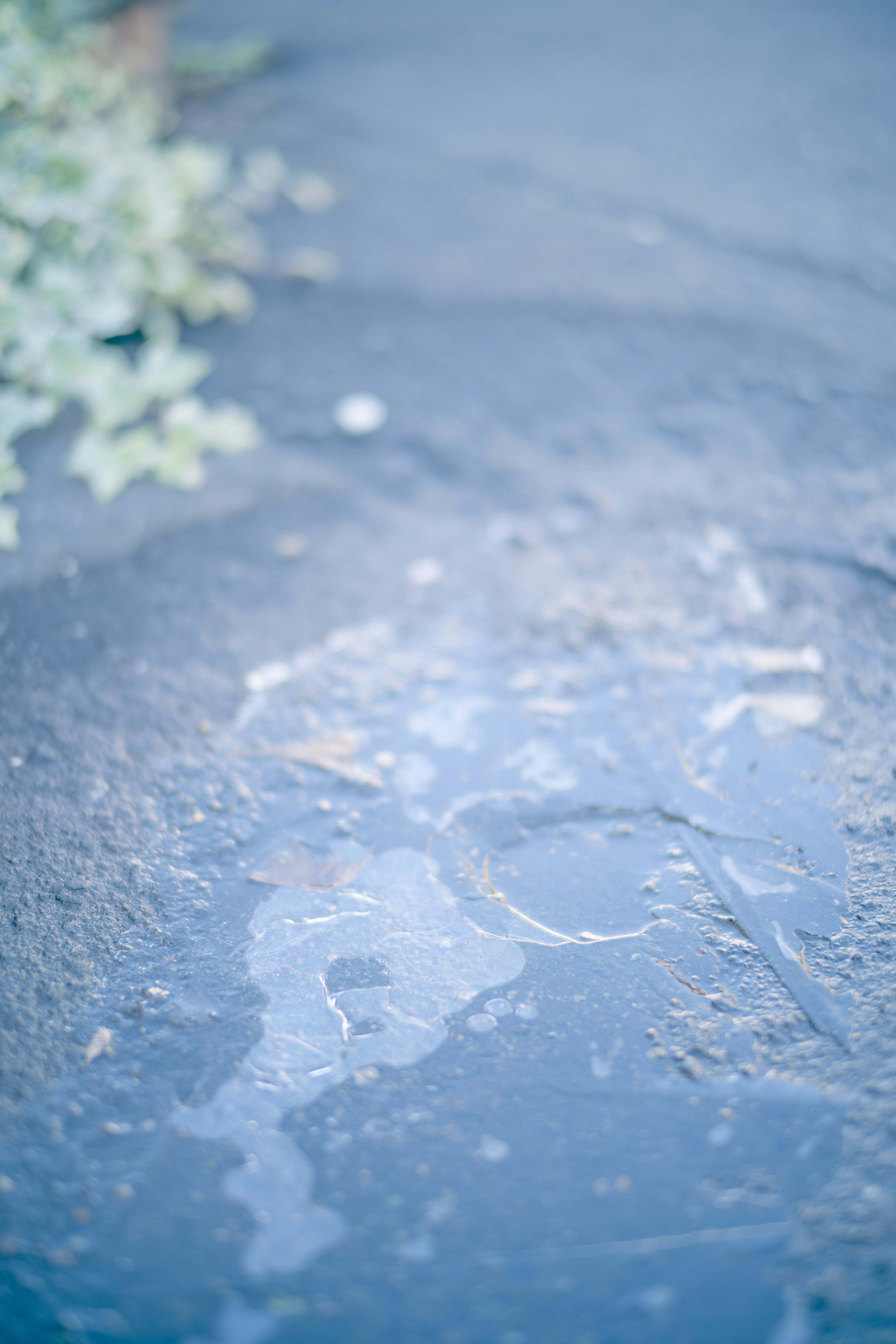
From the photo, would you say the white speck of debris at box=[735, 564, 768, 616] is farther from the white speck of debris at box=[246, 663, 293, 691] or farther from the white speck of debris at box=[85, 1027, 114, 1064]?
the white speck of debris at box=[85, 1027, 114, 1064]

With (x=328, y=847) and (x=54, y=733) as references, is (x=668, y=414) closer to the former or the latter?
(x=328, y=847)

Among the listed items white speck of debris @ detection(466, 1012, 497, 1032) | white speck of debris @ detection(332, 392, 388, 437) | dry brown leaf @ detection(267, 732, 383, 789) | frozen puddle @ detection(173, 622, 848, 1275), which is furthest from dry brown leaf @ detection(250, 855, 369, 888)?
white speck of debris @ detection(332, 392, 388, 437)

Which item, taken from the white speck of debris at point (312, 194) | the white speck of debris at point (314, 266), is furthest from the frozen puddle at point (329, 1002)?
the white speck of debris at point (312, 194)

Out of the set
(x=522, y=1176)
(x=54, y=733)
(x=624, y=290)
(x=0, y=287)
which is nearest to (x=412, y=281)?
(x=624, y=290)

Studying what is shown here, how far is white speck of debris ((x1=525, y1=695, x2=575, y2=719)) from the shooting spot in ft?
5.41

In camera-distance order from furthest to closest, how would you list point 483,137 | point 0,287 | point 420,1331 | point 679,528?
point 483,137 < point 679,528 < point 0,287 < point 420,1331

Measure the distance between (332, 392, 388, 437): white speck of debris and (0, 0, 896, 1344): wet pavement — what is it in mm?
36

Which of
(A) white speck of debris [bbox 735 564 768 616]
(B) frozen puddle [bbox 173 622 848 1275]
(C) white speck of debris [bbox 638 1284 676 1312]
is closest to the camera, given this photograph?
(C) white speck of debris [bbox 638 1284 676 1312]

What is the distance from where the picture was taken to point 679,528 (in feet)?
6.42

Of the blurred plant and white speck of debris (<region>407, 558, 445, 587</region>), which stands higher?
the blurred plant

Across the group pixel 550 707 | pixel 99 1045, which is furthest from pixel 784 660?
pixel 99 1045

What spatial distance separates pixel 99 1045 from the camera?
1212 mm

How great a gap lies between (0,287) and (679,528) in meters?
1.57

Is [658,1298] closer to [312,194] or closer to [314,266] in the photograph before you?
[314,266]
